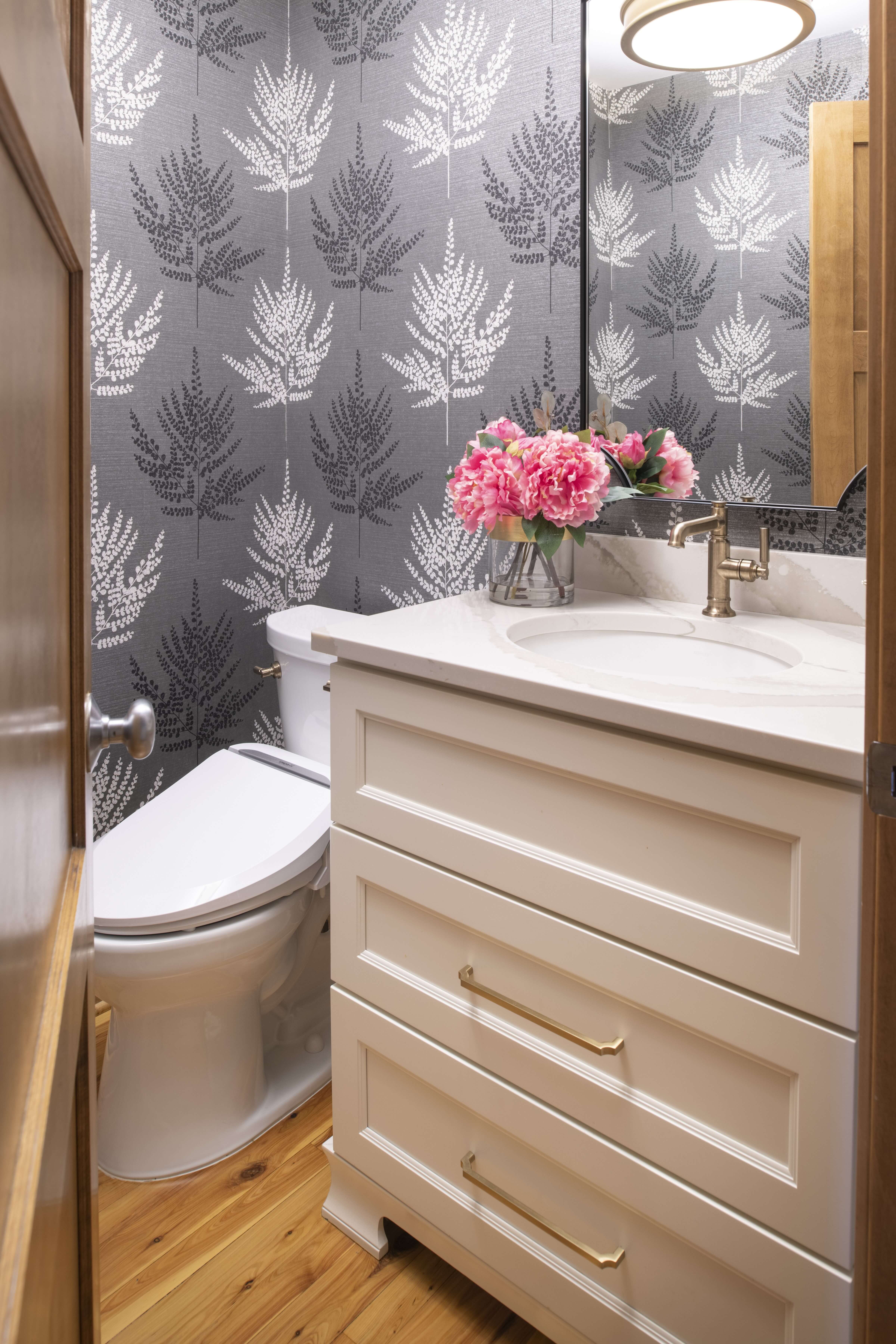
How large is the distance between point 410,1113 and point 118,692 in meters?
1.04

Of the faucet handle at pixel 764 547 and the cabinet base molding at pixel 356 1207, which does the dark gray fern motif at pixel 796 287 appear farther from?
the cabinet base molding at pixel 356 1207

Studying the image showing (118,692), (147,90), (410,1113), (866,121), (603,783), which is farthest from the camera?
(118,692)

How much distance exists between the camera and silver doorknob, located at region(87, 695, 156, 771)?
0.69 m

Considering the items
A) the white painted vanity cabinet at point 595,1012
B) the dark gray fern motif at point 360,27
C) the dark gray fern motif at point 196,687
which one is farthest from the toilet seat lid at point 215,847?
the dark gray fern motif at point 360,27

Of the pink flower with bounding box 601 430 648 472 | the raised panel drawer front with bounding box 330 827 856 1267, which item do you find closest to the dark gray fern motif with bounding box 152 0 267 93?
the pink flower with bounding box 601 430 648 472

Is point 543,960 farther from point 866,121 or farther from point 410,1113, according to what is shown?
point 866,121

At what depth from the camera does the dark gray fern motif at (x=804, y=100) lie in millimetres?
1184

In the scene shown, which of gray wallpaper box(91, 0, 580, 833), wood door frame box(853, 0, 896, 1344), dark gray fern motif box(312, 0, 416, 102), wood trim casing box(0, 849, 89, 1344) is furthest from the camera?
dark gray fern motif box(312, 0, 416, 102)

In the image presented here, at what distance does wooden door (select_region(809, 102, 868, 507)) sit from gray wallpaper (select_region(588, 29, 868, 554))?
15mm

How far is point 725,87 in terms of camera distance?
1282mm

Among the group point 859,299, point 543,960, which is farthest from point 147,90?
point 543,960

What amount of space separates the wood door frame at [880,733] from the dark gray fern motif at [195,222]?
1.51 meters

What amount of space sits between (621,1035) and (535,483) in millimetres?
747

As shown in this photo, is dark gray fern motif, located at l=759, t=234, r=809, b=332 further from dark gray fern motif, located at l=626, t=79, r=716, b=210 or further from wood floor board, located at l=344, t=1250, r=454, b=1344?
wood floor board, located at l=344, t=1250, r=454, b=1344
